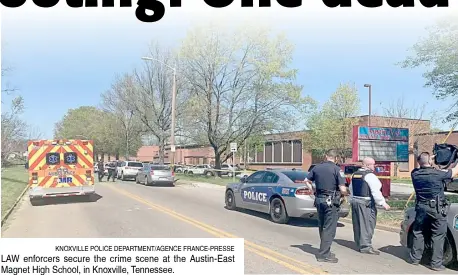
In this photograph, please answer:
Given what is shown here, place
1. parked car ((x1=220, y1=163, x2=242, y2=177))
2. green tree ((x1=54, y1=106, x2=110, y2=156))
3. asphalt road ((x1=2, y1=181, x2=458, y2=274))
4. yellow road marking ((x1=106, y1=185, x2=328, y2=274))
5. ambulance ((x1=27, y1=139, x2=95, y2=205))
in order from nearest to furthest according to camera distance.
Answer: yellow road marking ((x1=106, y1=185, x2=328, y2=274))
asphalt road ((x1=2, y1=181, x2=458, y2=274))
ambulance ((x1=27, y1=139, x2=95, y2=205))
parked car ((x1=220, y1=163, x2=242, y2=177))
green tree ((x1=54, y1=106, x2=110, y2=156))

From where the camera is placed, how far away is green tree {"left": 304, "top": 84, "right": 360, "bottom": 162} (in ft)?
106

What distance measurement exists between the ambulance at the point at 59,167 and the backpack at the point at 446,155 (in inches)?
385

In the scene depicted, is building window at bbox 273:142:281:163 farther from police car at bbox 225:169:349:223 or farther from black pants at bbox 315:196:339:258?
black pants at bbox 315:196:339:258

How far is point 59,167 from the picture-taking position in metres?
12.5

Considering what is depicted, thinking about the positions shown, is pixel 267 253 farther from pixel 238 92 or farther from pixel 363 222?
pixel 238 92

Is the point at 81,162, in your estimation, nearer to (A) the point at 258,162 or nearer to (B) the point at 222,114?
(B) the point at 222,114

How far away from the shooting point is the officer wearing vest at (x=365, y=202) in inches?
265

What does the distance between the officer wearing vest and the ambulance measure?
28.2 feet

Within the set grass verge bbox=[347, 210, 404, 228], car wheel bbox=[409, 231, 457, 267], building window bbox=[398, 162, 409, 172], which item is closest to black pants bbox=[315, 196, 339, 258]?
car wheel bbox=[409, 231, 457, 267]

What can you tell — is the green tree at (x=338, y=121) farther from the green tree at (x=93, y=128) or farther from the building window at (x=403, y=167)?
the green tree at (x=93, y=128)

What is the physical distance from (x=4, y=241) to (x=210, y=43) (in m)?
20.2

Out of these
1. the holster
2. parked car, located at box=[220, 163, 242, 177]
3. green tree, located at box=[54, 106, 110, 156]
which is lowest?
parked car, located at box=[220, 163, 242, 177]

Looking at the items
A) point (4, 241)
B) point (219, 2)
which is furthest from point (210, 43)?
point (4, 241)

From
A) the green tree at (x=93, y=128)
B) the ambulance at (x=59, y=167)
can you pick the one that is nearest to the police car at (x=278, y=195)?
the ambulance at (x=59, y=167)
